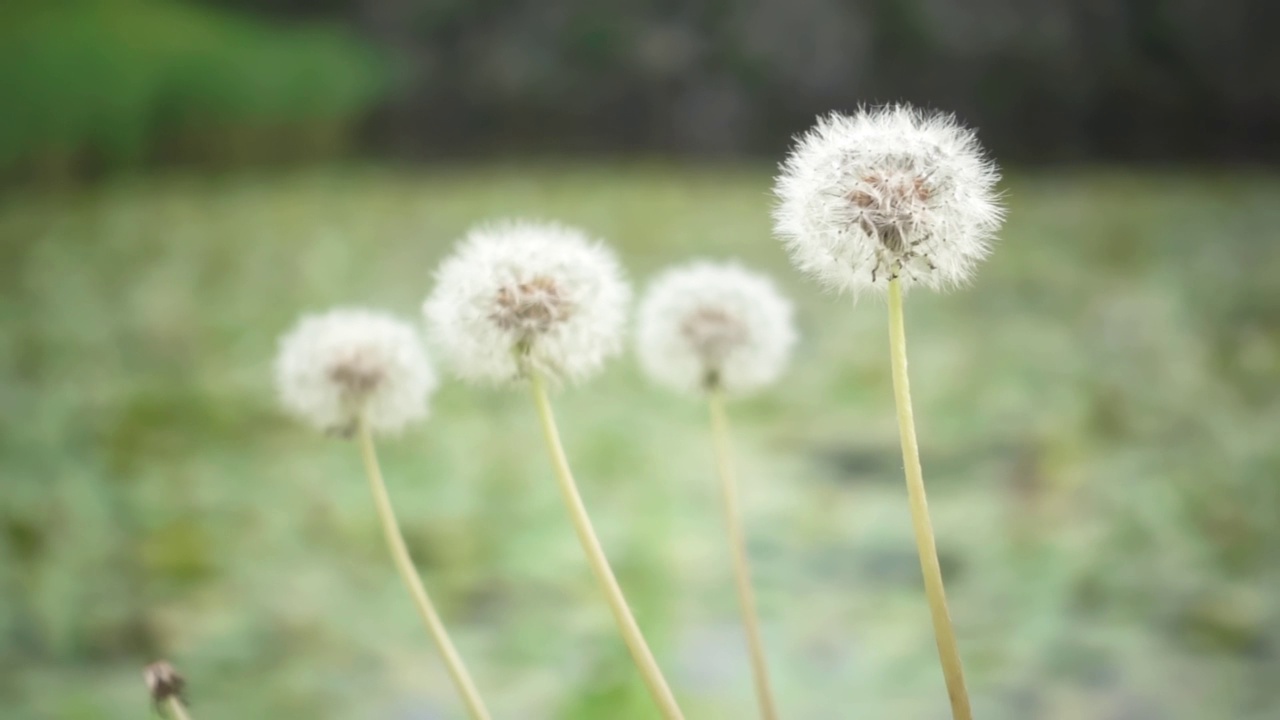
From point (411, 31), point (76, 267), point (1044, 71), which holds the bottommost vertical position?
point (76, 267)

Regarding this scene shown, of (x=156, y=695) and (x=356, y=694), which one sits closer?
(x=156, y=695)

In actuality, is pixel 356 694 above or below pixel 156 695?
above

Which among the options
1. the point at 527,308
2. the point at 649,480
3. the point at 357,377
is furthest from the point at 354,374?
the point at 649,480

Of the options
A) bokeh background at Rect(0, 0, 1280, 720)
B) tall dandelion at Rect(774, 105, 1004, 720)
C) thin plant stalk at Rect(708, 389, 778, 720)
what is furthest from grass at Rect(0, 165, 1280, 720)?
tall dandelion at Rect(774, 105, 1004, 720)

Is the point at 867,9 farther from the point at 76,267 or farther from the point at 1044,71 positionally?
the point at 76,267

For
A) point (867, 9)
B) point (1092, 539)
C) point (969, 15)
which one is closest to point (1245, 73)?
point (969, 15)

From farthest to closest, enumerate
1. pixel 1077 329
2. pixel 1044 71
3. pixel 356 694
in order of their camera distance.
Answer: pixel 1044 71 → pixel 1077 329 → pixel 356 694

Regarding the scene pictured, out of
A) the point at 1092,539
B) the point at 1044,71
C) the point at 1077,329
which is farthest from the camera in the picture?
the point at 1044,71
